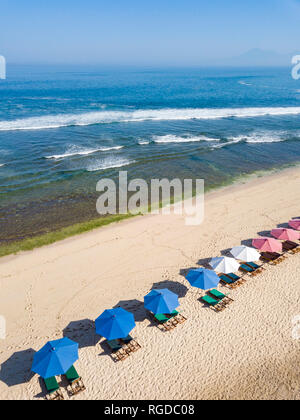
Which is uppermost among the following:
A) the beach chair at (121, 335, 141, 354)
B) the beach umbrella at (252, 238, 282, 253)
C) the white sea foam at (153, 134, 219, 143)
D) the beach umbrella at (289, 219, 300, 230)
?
the white sea foam at (153, 134, 219, 143)

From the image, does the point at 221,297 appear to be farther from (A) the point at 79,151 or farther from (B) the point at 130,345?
(A) the point at 79,151

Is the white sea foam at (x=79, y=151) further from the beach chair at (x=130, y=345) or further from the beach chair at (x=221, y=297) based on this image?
the beach chair at (x=130, y=345)

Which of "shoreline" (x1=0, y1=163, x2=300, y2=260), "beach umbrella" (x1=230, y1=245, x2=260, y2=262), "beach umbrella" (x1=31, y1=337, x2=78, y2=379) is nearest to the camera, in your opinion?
"beach umbrella" (x1=31, y1=337, x2=78, y2=379)

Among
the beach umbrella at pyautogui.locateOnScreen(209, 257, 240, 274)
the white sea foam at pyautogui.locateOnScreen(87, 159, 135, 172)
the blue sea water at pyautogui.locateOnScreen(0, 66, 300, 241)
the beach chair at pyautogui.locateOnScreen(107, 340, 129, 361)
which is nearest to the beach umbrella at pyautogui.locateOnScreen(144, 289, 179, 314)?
the beach chair at pyautogui.locateOnScreen(107, 340, 129, 361)

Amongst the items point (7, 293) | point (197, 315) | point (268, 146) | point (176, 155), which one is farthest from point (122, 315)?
point (268, 146)

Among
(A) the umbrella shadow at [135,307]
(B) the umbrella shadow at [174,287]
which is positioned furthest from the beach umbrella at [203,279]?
(A) the umbrella shadow at [135,307]

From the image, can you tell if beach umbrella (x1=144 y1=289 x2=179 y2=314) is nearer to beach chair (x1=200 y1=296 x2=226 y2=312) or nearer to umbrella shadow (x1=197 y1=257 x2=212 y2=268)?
beach chair (x1=200 y1=296 x2=226 y2=312)

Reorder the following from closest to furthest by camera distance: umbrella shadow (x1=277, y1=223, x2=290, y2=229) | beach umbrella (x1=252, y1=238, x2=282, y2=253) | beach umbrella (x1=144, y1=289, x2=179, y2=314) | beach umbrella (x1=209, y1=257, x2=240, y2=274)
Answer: beach umbrella (x1=144, y1=289, x2=179, y2=314) < beach umbrella (x1=209, y1=257, x2=240, y2=274) < beach umbrella (x1=252, y1=238, x2=282, y2=253) < umbrella shadow (x1=277, y1=223, x2=290, y2=229)

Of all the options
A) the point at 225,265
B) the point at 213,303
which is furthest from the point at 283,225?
the point at 213,303
